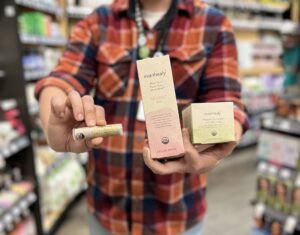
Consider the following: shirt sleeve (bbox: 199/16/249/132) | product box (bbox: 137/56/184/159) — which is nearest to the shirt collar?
shirt sleeve (bbox: 199/16/249/132)

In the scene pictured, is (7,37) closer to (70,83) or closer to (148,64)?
(70,83)

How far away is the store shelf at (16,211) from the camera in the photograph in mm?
2020

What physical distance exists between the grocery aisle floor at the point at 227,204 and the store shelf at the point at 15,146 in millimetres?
959

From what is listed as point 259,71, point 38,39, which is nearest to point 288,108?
point 38,39

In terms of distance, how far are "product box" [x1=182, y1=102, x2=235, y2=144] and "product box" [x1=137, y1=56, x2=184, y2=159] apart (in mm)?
34

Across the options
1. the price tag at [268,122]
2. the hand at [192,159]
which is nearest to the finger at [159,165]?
the hand at [192,159]

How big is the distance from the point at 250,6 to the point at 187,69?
4.46m

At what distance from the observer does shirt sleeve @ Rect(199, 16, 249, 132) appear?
1.00m

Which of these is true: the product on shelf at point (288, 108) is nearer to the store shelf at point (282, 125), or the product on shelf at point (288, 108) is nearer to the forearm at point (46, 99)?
the store shelf at point (282, 125)

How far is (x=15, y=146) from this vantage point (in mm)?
2182

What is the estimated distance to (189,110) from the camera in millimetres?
743

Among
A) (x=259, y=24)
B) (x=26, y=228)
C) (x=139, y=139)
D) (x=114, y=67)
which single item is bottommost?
(x=26, y=228)

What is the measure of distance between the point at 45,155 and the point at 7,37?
1.01m

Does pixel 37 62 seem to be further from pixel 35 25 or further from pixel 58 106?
pixel 58 106
